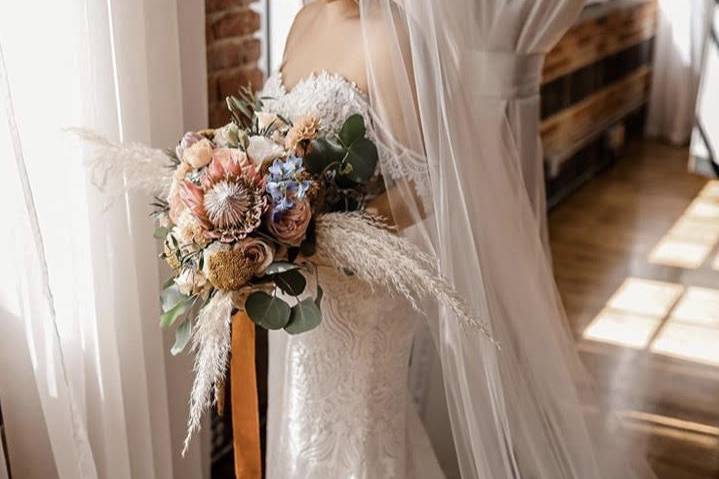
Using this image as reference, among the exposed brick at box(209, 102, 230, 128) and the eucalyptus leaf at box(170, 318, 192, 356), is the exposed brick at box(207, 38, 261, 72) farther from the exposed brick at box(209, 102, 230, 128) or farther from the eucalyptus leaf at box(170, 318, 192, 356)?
the eucalyptus leaf at box(170, 318, 192, 356)

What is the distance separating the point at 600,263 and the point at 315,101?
9.58ft

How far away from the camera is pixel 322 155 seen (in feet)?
5.13

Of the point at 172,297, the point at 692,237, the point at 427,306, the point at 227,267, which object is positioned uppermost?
the point at 227,267

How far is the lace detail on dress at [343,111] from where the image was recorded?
165cm

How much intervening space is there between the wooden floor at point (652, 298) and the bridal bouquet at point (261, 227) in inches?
65.6

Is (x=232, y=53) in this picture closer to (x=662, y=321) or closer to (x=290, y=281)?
(x=290, y=281)

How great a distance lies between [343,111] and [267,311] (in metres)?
0.45

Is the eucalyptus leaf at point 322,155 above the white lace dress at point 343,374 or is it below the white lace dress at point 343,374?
above

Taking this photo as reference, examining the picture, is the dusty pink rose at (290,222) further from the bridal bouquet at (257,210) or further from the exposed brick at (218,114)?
the exposed brick at (218,114)

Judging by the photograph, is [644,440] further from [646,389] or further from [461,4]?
[461,4]

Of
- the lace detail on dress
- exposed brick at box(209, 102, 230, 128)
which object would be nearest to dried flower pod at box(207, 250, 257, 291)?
the lace detail on dress

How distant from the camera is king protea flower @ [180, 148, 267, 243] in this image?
1.42m

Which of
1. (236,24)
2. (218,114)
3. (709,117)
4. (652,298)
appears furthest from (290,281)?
(709,117)

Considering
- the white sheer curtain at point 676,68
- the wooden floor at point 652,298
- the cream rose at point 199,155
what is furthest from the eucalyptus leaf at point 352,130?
the white sheer curtain at point 676,68
